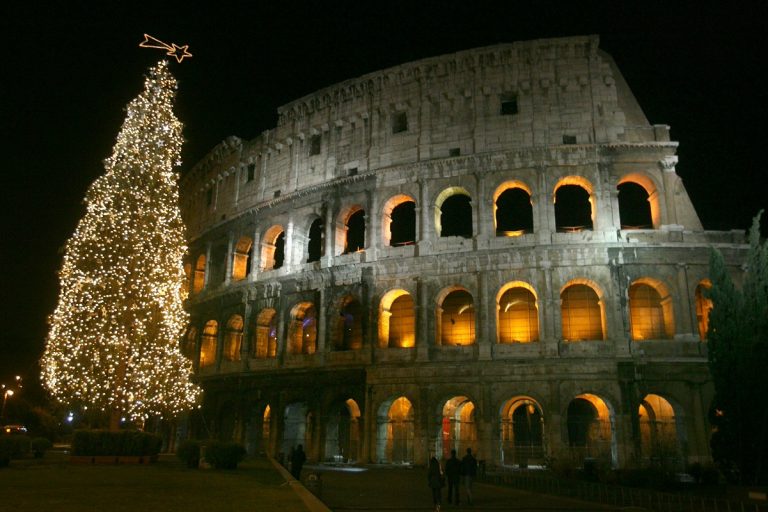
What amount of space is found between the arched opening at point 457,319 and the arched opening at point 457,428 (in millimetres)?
2386

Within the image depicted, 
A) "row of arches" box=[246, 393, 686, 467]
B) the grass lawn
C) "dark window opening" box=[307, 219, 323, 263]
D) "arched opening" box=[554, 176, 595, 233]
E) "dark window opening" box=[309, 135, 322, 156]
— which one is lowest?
the grass lawn

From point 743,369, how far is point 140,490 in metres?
14.6

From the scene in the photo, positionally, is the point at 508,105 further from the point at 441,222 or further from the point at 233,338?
the point at 233,338

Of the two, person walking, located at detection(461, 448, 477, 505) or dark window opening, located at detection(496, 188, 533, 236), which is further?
dark window opening, located at detection(496, 188, 533, 236)

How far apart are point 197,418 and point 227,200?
11.5 meters

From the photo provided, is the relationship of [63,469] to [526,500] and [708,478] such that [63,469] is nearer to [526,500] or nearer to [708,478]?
[526,500]

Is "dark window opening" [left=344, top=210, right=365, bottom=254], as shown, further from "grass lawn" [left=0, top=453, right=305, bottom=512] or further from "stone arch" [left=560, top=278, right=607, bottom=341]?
"grass lawn" [left=0, top=453, right=305, bottom=512]

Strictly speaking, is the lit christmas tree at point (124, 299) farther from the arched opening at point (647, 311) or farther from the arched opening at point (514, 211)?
the arched opening at point (647, 311)

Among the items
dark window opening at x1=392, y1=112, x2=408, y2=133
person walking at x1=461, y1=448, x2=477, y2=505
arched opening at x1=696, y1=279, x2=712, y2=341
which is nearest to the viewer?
person walking at x1=461, y1=448, x2=477, y2=505

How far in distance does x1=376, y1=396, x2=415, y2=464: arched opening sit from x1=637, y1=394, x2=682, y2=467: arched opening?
27.4 ft

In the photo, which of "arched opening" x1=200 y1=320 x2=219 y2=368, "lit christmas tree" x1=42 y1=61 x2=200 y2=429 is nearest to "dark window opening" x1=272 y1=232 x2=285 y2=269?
"arched opening" x1=200 y1=320 x2=219 y2=368

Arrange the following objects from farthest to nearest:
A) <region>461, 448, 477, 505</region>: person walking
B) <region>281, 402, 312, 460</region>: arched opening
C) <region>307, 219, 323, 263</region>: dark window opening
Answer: <region>307, 219, 323, 263</region>: dark window opening → <region>281, 402, 312, 460</region>: arched opening → <region>461, 448, 477, 505</region>: person walking

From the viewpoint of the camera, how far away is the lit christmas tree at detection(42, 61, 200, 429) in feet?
66.1

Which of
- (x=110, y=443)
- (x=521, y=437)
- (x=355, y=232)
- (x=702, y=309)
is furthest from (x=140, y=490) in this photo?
(x=355, y=232)
